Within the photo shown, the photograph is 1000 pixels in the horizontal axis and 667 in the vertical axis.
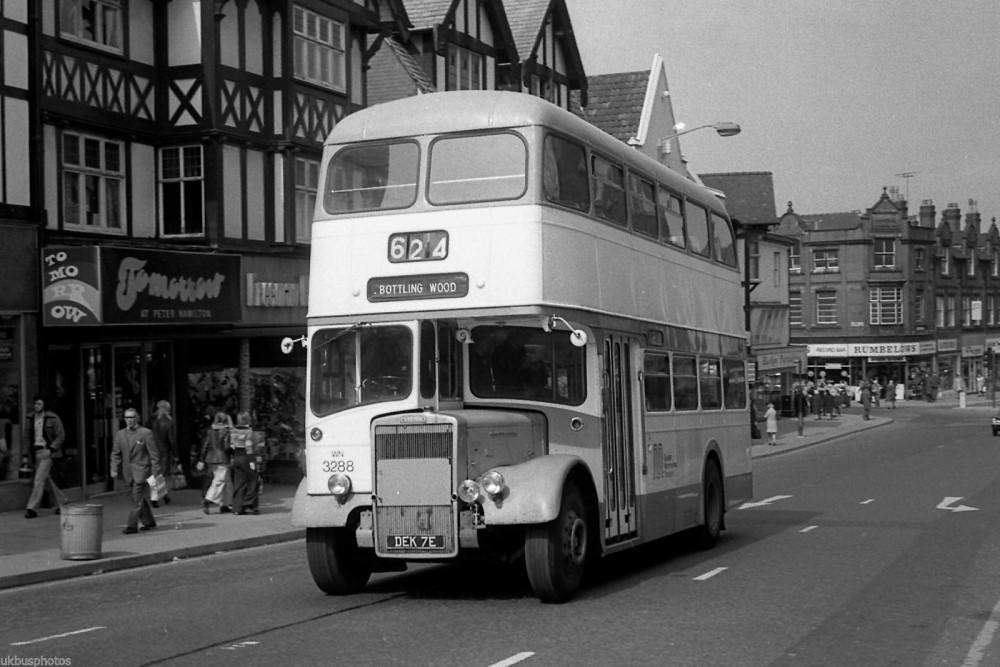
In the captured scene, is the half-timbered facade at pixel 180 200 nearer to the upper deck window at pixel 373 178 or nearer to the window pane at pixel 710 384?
the window pane at pixel 710 384

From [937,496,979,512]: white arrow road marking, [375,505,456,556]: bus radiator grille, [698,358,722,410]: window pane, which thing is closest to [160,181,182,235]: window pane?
[698,358,722,410]: window pane

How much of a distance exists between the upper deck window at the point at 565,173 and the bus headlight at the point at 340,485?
310 centimetres

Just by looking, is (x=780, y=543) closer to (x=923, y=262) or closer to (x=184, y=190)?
(x=184, y=190)

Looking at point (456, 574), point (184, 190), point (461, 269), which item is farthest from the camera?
point (184, 190)

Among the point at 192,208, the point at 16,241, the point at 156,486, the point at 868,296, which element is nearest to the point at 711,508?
the point at 156,486

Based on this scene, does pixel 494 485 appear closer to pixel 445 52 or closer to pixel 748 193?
pixel 445 52

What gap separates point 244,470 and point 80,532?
628 cm

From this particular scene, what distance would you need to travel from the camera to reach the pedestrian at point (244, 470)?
22297 millimetres

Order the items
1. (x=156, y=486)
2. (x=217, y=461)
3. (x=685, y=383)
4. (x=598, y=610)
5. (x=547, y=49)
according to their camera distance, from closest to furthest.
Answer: (x=598, y=610) < (x=685, y=383) < (x=156, y=486) < (x=217, y=461) < (x=547, y=49)

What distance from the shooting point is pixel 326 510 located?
12148mm

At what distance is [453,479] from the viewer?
11695 millimetres

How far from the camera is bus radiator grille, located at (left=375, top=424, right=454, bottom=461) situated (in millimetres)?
11734

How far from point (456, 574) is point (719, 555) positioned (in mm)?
3512

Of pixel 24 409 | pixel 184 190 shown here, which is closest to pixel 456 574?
pixel 24 409
